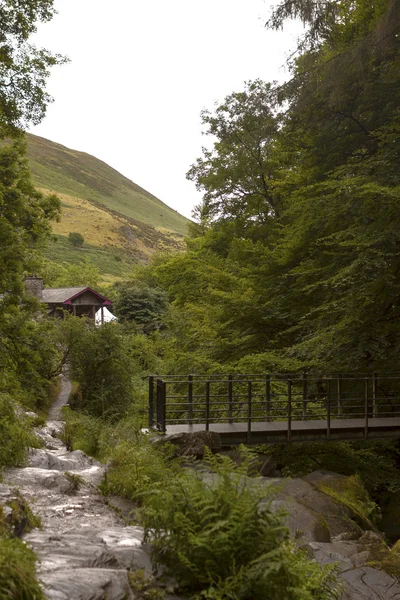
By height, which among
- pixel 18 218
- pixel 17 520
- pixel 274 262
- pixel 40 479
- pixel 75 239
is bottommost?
pixel 40 479

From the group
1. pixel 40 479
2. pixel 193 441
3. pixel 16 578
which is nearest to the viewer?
pixel 16 578

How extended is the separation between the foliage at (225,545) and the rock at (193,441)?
520cm

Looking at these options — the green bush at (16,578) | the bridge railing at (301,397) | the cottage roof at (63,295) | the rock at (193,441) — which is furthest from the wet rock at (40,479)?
the cottage roof at (63,295)

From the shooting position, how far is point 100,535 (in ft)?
19.5

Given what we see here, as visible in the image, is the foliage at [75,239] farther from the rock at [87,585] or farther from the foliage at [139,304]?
the rock at [87,585]

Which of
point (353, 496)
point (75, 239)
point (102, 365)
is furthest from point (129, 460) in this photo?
point (75, 239)

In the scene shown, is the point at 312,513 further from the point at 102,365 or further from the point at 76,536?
the point at 102,365

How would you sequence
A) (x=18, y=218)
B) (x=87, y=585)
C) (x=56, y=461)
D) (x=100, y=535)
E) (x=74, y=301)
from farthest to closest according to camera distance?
(x=74, y=301) < (x=18, y=218) < (x=56, y=461) < (x=100, y=535) < (x=87, y=585)

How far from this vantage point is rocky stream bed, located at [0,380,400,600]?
15.2 feet

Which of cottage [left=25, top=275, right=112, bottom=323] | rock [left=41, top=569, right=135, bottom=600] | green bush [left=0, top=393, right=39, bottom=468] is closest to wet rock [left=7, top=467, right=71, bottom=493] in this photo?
green bush [left=0, top=393, right=39, bottom=468]

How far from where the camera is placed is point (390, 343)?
13773 mm

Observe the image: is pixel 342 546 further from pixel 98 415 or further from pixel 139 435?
pixel 98 415

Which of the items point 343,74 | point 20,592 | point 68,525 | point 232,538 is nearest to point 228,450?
point 68,525

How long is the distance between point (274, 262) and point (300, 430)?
7692mm
